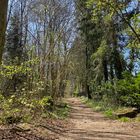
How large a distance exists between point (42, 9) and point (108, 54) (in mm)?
10571

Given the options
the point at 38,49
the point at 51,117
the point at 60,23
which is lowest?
the point at 51,117

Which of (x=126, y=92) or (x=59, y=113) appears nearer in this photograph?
(x=59, y=113)

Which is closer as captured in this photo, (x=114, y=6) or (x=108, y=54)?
(x=114, y=6)

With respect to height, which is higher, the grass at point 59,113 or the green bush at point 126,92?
the green bush at point 126,92

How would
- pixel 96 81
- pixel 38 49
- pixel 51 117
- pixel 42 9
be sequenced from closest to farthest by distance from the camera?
pixel 51 117, pixel 42 9, pixel 38 49, pixel 96 81

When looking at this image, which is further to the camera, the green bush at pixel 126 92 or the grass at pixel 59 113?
the green bush at pixel 126 92

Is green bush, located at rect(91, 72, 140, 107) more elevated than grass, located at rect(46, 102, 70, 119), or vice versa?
green bush, located at rect(91, 72, 140, 107)

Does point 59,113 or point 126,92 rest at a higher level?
point 126,92

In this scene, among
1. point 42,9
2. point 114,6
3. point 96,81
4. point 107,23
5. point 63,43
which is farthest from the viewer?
point 96,81

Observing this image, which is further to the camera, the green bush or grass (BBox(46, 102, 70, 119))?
the green bush

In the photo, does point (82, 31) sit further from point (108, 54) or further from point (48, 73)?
point (48, 73)

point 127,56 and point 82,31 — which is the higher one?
point 82,31

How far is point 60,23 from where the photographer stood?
28156 millimetres

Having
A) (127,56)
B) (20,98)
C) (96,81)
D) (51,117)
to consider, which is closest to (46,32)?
(51,117)
